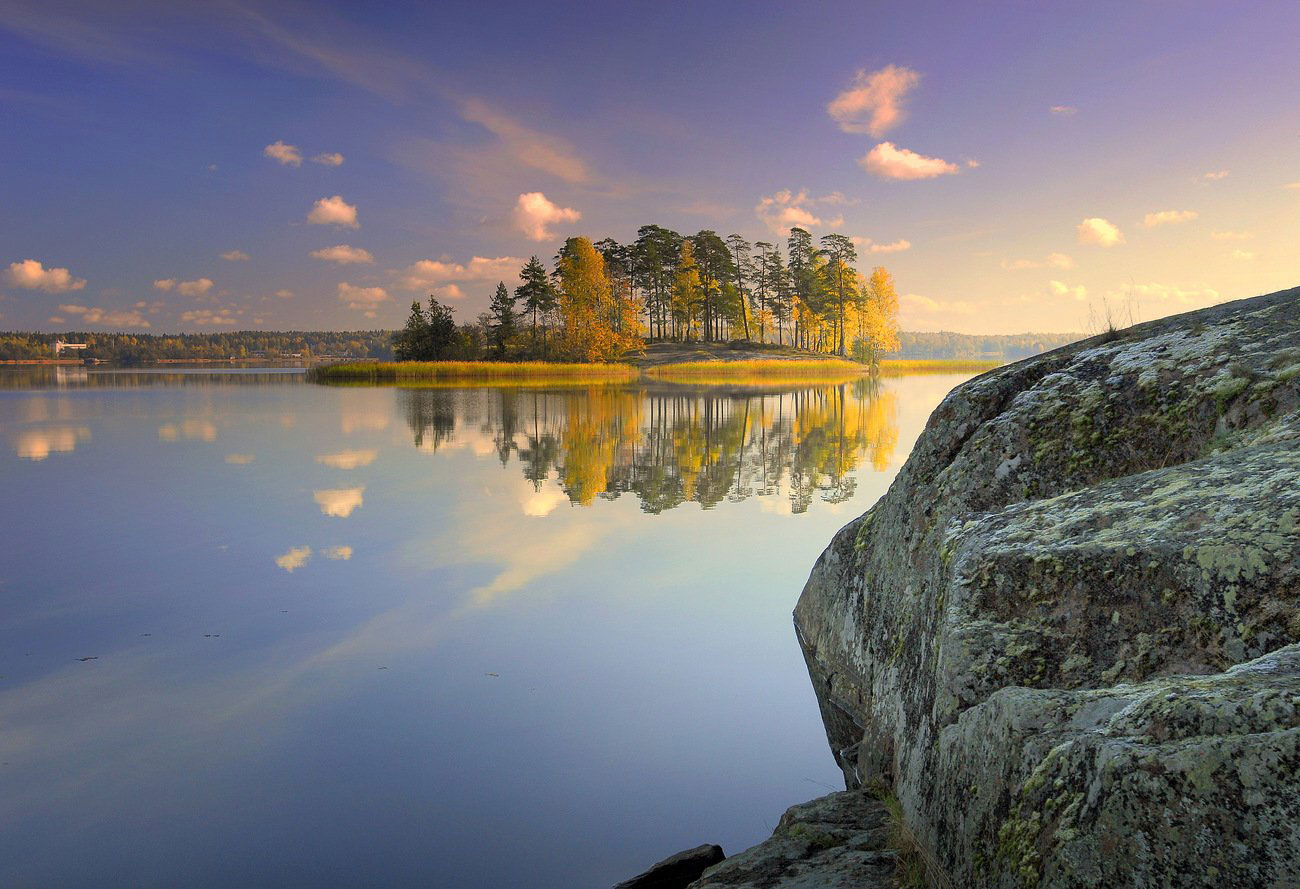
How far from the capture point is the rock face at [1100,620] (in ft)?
5.84

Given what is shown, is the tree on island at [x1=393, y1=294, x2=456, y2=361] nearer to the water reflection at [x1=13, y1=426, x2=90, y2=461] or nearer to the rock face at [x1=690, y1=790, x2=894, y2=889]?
the water reflection at [x1=13, y1=426, x2=90, y2=461]

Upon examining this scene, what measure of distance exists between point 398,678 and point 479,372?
53209mm

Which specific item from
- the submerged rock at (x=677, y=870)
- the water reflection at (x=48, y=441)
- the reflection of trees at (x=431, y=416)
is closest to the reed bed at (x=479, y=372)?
the reflection of trees at (x=431, y=416)

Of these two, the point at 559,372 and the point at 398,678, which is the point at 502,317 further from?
the point at 398,678

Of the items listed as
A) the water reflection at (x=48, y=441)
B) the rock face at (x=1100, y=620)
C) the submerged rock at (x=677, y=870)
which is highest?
the rock face at (x=1100, y=620)

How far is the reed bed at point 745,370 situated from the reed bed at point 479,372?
5.03m

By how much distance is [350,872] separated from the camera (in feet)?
12.4

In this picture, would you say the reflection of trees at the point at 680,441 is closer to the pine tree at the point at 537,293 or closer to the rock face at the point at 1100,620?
the rock face at the point at 1100,620

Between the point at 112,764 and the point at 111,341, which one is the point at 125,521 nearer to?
the point at 112,764

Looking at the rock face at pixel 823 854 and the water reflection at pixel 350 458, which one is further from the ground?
the water reflection at pixel 350 458

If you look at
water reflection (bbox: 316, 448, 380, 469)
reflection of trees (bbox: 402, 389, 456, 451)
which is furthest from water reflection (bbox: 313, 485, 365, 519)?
reflection of trees (bbox: 402, 389, 456, 451)

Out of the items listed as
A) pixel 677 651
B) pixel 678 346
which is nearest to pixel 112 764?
pixel 677 651

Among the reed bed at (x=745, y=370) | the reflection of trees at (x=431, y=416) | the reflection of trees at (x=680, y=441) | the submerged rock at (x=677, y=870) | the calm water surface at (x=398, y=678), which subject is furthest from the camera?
the reed bed at (x=745, y=370)

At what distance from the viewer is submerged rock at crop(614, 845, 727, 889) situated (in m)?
3.57
